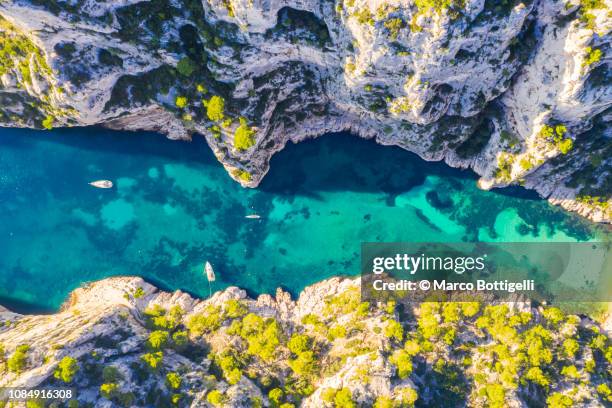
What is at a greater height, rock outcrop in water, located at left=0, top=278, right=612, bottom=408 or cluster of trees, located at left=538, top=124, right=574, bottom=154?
cluster of trees, located at left=538, top=124, right=574, bottom=154

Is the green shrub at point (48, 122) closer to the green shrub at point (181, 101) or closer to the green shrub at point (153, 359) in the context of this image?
the green shrub at point (181, 101)

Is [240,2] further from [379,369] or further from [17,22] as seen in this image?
[379,369]

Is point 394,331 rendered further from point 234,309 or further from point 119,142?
point 119,142

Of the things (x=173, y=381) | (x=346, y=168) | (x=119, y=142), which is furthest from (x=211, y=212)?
(x=173, y=381)

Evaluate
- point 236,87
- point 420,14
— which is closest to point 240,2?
point 236,87

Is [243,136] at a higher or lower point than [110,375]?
higher

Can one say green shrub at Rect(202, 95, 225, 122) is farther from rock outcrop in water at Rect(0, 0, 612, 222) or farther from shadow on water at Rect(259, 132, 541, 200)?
shadow on water at Rect(259, 132, 541, 200)

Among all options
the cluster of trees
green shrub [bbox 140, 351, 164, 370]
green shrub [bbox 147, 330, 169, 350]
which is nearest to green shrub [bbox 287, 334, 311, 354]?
green shrub [bbox 140, 351, 164, 370]
